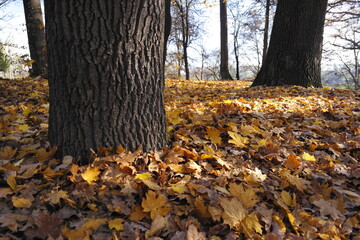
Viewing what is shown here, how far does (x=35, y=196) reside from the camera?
1.63m

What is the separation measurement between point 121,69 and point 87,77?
0.88ft

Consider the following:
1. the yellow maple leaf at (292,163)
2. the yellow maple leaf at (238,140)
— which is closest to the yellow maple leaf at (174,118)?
the yellow maple leaf at (238,140)

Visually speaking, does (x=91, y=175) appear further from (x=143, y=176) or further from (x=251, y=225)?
(x=251, y=225)

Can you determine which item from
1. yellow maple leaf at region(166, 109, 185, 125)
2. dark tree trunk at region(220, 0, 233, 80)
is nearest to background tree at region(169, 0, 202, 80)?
dark tree trunk at region(220, 0, 233, 80)

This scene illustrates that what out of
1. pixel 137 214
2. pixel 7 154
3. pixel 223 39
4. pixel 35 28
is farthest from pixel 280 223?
pixel 223 39

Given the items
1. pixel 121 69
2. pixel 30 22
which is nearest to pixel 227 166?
pixel 121 69

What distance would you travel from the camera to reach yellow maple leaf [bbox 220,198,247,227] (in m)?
1.47

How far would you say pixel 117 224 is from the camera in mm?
1428

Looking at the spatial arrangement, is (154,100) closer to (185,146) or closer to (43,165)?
(185,146)

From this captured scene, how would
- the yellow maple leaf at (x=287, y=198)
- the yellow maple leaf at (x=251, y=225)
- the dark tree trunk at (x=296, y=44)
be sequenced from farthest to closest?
the dark tree trunk at (x=296, y=44)
the yellow maple leaf at (x=287, y=198)
the yellow maple leaf at (x=251, y=225)

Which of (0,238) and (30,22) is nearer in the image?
(0,238)

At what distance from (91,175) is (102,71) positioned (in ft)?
2.59

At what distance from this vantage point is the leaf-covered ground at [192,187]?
4.73 ft

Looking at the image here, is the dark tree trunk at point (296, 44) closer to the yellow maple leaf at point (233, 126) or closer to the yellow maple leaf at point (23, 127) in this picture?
A: the yellow maple leaf at point (233, 126)
